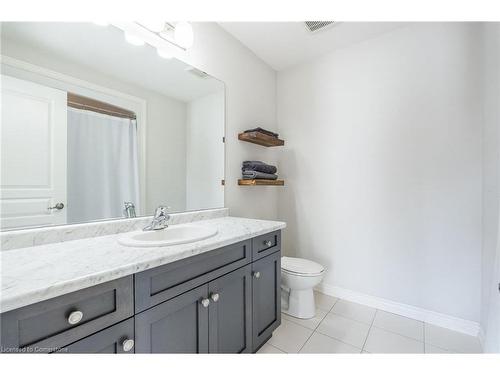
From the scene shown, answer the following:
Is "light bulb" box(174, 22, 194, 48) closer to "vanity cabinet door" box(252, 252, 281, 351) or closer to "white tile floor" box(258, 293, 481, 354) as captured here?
"vanity cabinet door" box(252, 252, 281, 351)

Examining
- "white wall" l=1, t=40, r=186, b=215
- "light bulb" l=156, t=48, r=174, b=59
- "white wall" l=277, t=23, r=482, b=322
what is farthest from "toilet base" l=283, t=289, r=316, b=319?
"light bulb" l=156, t=48, r=174, b=59

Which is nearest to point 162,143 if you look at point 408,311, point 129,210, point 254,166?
point 129,210

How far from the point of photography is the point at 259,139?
2.02 m

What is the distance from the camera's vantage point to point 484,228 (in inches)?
57.1

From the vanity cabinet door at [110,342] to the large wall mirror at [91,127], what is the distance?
2.08ft

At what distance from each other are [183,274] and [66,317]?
0.38 m

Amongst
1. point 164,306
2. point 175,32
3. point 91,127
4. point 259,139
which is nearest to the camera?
point 164,306

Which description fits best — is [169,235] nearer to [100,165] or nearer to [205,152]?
[100,165]

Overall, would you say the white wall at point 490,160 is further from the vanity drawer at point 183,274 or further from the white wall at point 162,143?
the white wall at point 162,143

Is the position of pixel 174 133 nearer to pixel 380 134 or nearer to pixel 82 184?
pixel 82 184

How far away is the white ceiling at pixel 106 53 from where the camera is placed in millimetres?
985

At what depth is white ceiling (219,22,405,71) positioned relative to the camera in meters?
1.78

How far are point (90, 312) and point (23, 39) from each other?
120 cm
